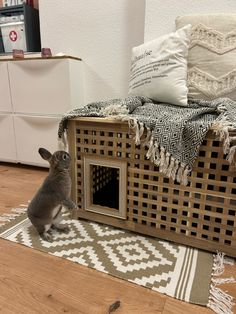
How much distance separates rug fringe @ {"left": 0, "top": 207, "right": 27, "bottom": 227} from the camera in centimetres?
108

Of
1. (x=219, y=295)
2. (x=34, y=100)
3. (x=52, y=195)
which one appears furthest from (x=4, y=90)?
(x=219, y=295)

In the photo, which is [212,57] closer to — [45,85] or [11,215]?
[45,85]

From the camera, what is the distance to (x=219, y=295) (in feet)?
2.29

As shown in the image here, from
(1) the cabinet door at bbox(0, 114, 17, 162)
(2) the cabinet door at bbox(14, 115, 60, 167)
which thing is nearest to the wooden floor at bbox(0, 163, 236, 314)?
(2) the cabinet door at bbox(14, 115, 60, 167)

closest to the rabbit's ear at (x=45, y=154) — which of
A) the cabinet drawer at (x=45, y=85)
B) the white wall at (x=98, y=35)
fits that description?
the cabinet drawer at (x=45, y=85)

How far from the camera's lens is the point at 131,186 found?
954 mm

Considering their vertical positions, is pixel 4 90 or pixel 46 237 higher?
pixel 4 90

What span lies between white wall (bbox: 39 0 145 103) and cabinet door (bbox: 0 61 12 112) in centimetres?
33

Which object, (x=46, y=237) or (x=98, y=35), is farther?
(x=98, y=35)

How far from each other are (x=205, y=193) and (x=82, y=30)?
131 cm

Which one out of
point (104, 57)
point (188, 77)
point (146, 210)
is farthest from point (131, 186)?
point (104, 57)

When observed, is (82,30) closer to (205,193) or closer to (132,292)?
(205,193)

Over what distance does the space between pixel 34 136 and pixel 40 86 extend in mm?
318

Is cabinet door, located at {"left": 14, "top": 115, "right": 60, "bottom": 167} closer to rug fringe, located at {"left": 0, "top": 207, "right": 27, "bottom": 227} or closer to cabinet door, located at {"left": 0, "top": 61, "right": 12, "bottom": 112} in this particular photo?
cabinet door, located at {"left": 0, "top": 61, "right": 12, "bottom": 112}
